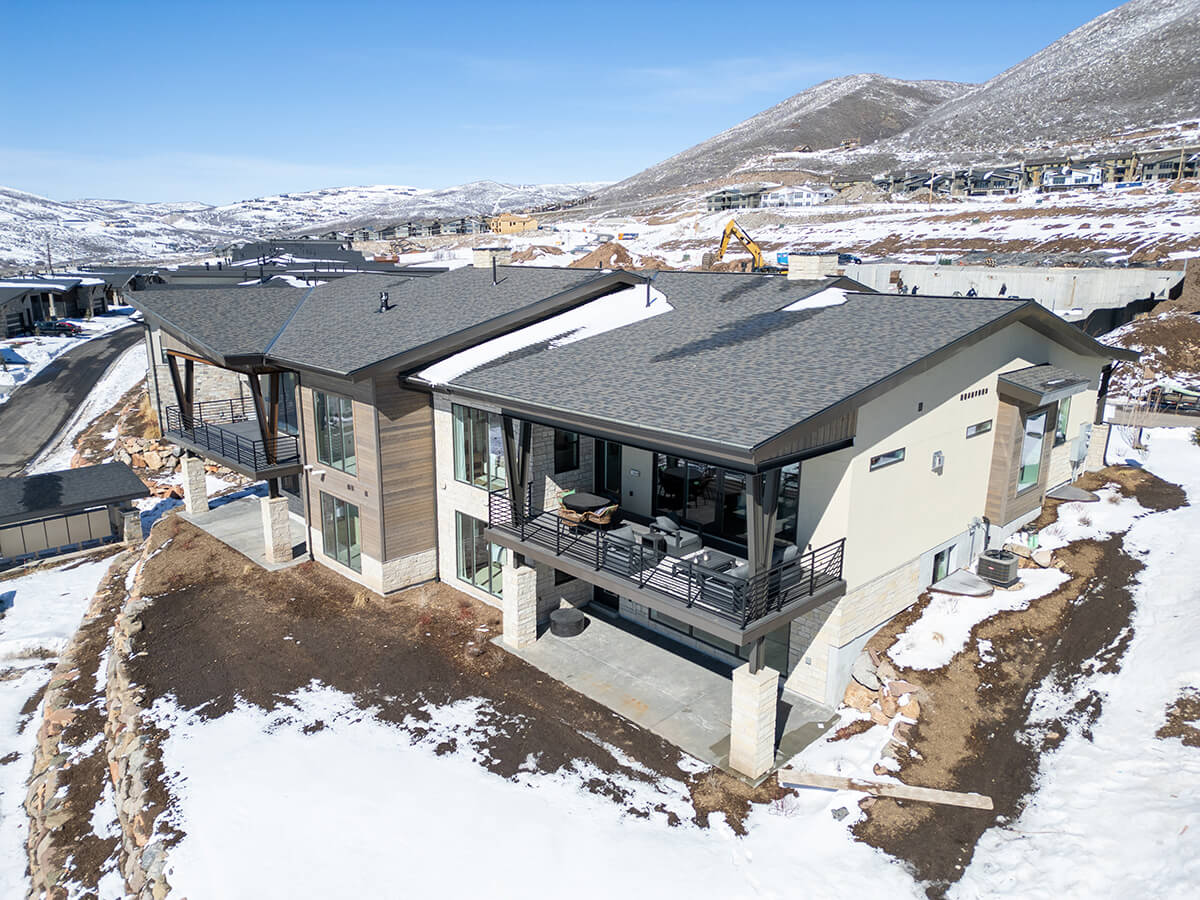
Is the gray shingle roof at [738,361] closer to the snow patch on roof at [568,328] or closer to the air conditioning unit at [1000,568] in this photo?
the snow patch on roof at [568,328]

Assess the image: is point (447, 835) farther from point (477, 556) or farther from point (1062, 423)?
point (1062, 423)

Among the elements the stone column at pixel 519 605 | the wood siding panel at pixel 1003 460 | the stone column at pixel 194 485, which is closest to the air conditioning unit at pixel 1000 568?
the wood siding panel at pixel 1003 460

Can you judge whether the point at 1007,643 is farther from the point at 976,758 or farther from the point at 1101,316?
the point at 1101,316

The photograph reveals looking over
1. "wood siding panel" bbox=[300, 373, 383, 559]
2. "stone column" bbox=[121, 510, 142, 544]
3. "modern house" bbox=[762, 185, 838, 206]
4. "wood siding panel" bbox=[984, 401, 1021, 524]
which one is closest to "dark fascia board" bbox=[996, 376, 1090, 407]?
"wood siding panel" bbox=[984, 401, 1021, 524]

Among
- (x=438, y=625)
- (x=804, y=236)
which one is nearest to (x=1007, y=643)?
(x=438, y=625)

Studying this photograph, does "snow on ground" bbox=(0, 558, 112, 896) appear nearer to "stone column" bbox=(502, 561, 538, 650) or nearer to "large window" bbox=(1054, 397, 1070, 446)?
"stone column" bbox=(502, 561, 538, 650)

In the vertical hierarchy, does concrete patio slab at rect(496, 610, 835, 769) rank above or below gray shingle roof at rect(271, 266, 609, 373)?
below

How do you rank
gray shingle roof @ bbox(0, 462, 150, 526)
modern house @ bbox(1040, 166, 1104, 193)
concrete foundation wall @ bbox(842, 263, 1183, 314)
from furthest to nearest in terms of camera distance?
modern house @ bbox(1040, 166, 1104, 193) < concrete foundation wall @ bbox(842, 263, 1183, 314) < gray shingle roof @ bbox(0, 462, 150, 526)

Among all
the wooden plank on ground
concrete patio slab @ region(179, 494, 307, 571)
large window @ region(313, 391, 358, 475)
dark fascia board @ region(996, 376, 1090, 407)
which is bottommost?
concrete patio slab @ region(179, 494, 307, 571)
